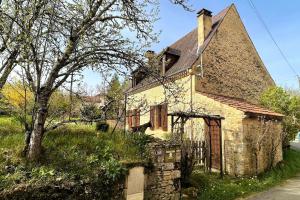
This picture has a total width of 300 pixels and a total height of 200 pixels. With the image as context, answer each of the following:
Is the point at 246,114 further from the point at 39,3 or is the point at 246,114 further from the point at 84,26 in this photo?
the point at 39,3

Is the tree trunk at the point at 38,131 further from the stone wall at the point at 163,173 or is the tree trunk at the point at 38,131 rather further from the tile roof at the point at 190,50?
the tile roof at the point at 190,50

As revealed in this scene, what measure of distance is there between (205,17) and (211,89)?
14.7 feet

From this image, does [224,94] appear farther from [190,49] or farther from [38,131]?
[38,131]

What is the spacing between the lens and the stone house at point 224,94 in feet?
39.1

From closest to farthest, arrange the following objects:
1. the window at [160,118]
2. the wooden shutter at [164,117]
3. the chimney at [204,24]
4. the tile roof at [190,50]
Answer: the tile roof at [190,50]
the chimney at [204,24]
the wooden shutter at [164,117]
the window at [160,118]

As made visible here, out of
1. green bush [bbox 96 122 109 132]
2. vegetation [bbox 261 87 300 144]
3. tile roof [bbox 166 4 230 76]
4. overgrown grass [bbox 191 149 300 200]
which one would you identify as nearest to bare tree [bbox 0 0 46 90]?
green bush [bbox 96 122 109 132]

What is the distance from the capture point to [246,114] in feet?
38.1

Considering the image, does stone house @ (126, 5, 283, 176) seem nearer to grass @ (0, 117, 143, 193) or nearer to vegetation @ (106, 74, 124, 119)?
vegetation @ (106, 74, 124, 119)

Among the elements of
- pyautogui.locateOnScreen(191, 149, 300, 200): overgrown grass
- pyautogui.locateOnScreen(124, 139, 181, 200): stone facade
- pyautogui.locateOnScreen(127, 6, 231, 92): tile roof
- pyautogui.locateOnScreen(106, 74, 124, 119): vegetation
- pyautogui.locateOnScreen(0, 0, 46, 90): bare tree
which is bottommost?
pyautogui.locateOnScreen(191, 149, 300, 200): overgrown grass

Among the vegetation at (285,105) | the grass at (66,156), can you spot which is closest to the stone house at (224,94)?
the vegetation at (285,105)

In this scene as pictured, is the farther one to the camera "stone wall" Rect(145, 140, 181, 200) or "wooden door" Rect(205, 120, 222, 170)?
"wooden door" Rect(205, 120, 222, 170)

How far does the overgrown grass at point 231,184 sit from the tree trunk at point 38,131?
4.96 metres

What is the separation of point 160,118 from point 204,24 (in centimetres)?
634

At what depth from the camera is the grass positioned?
Answer: 20.0 ft
